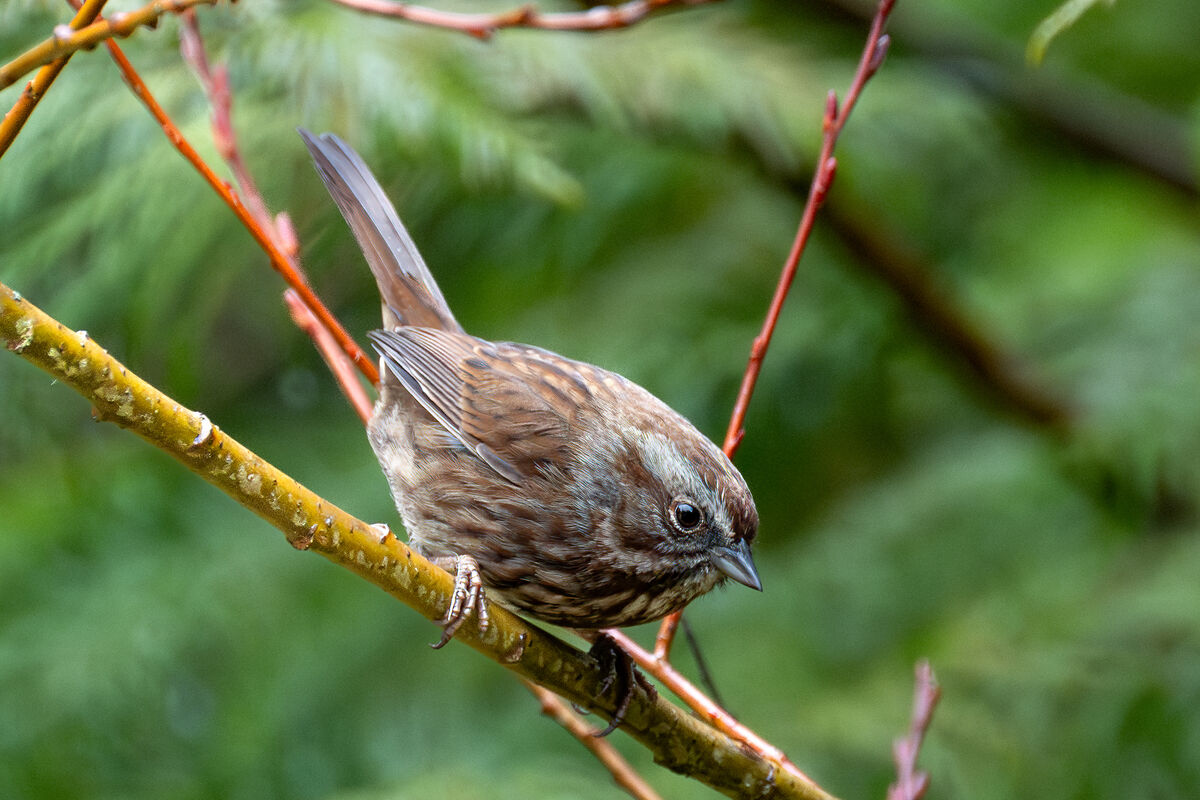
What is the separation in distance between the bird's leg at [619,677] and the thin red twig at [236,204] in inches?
34.6

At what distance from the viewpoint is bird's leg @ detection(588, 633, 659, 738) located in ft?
8.47

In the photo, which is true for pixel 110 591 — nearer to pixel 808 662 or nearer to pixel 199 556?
pixel 199 556

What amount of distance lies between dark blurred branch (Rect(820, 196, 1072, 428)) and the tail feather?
1.56 m

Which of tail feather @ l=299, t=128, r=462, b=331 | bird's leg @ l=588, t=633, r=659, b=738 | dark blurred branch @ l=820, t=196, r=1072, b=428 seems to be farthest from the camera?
dark blurred branch @ l=820, t=196, r=1072, b=428

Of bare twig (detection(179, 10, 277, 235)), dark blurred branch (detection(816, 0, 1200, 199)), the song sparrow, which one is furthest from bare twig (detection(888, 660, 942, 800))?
dark blurred branch (detection(816, 0, 1200, 199))

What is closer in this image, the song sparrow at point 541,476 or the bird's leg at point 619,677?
the bird's leg at point 619,677

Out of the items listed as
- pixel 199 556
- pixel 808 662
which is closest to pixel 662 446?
pixel 808 662

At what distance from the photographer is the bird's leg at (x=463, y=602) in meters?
2.33

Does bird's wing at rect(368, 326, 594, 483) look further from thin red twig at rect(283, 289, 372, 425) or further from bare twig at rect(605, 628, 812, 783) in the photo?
bare twig at rect(605, 628, 812, 783)

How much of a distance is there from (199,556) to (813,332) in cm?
249

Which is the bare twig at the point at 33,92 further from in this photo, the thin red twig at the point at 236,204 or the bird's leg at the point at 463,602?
the bird's leg at the point at 463,602

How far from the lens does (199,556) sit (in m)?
4.65

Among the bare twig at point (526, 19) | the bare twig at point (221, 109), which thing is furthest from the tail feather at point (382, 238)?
the bare twig at point (526, 19)

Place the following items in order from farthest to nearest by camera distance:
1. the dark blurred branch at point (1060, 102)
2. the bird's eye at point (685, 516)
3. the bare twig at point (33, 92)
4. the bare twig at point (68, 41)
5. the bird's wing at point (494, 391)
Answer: the dark blurred branch at point (1060, 102) < the bird's wing at point (494, 391) < the bird's eye at point (685, 516) < the bare twig at point (33, 92) < the bare twig at point (68, 41)
